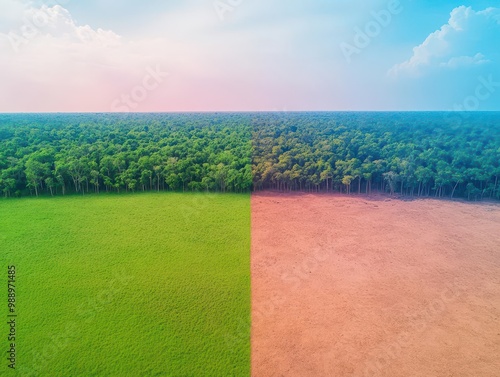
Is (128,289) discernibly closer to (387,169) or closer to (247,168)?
(247,168)

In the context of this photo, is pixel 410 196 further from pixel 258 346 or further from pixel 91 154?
pixel 91 154

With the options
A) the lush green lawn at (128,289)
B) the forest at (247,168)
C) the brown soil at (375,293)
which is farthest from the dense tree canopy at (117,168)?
the brown soil at (375,293)

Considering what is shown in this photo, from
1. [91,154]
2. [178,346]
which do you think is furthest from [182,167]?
[178,346]

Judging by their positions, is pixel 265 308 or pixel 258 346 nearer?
pixel 258 346

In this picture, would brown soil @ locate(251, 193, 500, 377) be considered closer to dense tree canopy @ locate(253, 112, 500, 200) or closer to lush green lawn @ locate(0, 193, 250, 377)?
lush green lawn @ locate(0, 193, 250, 377)

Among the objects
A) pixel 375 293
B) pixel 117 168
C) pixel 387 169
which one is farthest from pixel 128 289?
pixel 387 169

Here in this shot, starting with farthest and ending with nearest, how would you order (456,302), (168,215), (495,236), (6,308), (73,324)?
Result: (168,215) → (495,236) → (456,302) → (6,308) → (73,324)

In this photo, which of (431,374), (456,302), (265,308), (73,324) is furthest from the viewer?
(456,302)

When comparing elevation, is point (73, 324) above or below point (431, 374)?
above

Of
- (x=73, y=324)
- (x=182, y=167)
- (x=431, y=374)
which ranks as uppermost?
(x=182, y=167)
